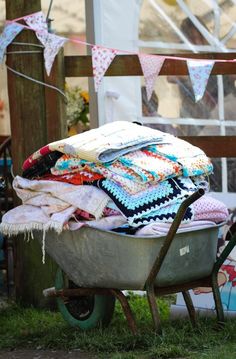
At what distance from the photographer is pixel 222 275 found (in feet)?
18.2

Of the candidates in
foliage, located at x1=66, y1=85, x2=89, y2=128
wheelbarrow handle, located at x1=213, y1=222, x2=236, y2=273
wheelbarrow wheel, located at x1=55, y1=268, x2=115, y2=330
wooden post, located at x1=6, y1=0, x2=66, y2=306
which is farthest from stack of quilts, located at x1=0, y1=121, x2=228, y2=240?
foliage, located at x1=66, y1=85, x2=89, y2=128

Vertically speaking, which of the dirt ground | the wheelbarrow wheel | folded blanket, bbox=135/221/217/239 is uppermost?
folded blanket, bbox=135/221/217/239

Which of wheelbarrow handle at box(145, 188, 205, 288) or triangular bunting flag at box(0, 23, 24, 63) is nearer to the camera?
wheelbarrow handle at box(145, 188, 205, 288)

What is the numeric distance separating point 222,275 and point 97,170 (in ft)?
3.98

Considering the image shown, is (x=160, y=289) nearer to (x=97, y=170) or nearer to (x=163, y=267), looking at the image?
(x=163, y=267)

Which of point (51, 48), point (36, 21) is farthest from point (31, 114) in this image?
point (36, 21)

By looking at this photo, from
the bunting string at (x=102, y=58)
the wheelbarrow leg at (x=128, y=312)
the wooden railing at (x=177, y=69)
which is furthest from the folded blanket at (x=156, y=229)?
the wooden railing at (x=177, y=69)

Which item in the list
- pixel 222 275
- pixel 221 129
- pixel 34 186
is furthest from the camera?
pixel 221 129

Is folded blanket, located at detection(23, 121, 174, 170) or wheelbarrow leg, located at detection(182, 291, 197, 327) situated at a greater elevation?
folded blanket, located at detection(23, 121, 174, 170)

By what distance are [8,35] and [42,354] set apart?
2308 millimetres

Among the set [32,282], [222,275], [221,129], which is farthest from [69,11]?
[222,275]

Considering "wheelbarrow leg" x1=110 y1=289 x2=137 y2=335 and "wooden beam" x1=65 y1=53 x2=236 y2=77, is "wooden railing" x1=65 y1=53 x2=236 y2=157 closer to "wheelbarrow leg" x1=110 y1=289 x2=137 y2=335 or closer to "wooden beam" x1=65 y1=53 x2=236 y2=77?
"wooden beam" x1=65 y1=53 x2=236 y2=77

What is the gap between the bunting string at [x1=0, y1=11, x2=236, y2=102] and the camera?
561 cm

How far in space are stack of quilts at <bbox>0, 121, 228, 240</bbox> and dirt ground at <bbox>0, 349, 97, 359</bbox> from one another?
0.72 m
